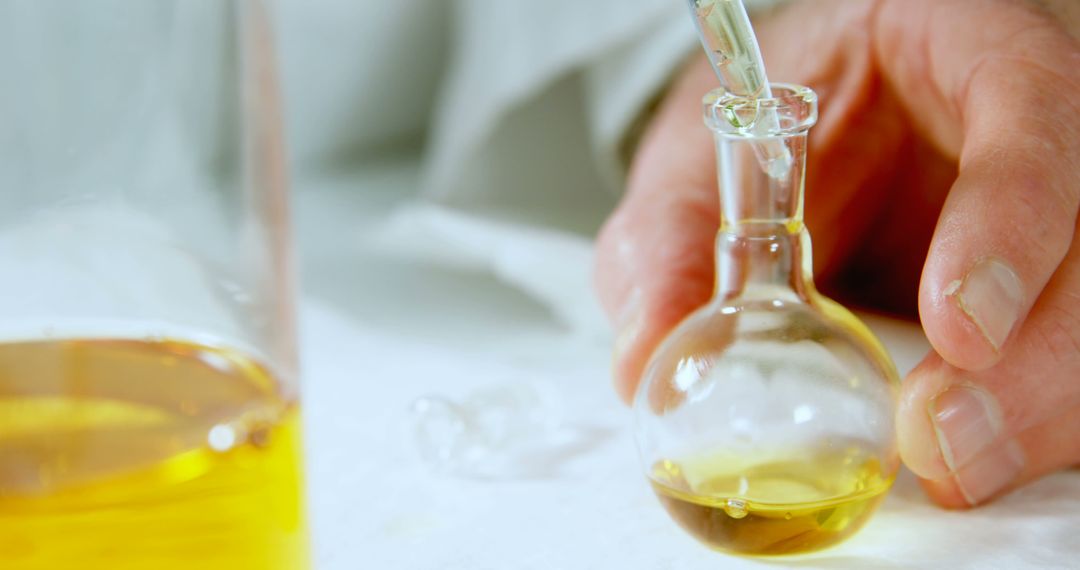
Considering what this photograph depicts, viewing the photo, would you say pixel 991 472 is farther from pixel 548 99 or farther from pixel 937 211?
pixel 548 99

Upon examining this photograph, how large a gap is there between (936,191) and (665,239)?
4.4 inches

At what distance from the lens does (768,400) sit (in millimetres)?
314

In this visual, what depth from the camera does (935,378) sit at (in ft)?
1.06

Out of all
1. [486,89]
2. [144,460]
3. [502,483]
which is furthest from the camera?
[486,89]

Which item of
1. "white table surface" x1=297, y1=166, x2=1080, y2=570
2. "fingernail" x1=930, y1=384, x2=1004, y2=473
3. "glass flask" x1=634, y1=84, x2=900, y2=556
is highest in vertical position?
"glass flask" x1=634, y1=84, x2=900, y2=556

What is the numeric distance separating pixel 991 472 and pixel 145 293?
201mm

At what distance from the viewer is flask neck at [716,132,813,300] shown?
31 cm

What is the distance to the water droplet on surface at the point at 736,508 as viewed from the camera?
303mm

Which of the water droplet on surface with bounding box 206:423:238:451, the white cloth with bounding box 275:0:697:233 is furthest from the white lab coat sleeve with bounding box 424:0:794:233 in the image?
the water droplet on surface with bounding box 206:423:238:451

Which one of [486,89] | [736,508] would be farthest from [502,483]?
[486,89]

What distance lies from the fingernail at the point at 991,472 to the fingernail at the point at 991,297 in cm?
4

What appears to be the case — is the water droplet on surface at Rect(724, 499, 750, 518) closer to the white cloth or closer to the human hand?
the human hand

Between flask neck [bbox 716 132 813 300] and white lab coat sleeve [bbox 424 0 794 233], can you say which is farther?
white lab coat sleeve [bbox 424 0 794 233]

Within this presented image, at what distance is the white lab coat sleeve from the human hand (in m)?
0.04
